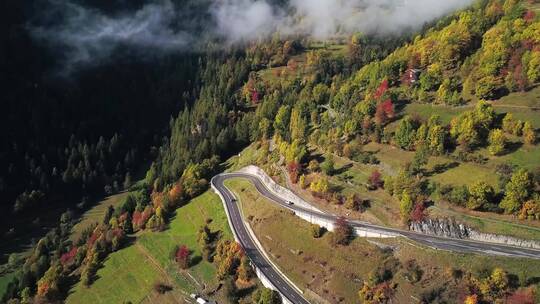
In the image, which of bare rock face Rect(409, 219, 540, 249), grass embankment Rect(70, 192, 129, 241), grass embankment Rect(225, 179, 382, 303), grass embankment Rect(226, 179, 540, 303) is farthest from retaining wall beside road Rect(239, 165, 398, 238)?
grass embankment Rect(70, 192, 129, 241)

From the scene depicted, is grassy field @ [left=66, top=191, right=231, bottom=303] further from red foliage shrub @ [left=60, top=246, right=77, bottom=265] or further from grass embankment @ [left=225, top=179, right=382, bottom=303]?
red foliage shrub @ [left=60, top=246, right=77, bottom=265]

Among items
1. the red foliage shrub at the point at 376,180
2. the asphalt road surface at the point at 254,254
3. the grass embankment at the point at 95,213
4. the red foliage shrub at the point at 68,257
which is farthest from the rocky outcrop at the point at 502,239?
the grass embankment at the point at 95,213

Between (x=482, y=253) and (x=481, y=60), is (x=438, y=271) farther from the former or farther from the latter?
(x=481, y=60)

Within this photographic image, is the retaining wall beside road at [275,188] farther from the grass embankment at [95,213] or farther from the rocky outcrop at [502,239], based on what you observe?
the grass embankment at [95,213]

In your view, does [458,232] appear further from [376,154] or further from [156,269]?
[156,269]

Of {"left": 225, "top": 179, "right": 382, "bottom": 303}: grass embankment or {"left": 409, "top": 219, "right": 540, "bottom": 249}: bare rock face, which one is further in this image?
{"left": 225, "top": 179, "right": 382, "bottom": 303}: grass embankment

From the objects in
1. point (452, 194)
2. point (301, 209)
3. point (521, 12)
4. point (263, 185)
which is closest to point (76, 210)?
point (263, 185)

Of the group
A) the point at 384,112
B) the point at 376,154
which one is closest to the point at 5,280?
the point at 376,154
